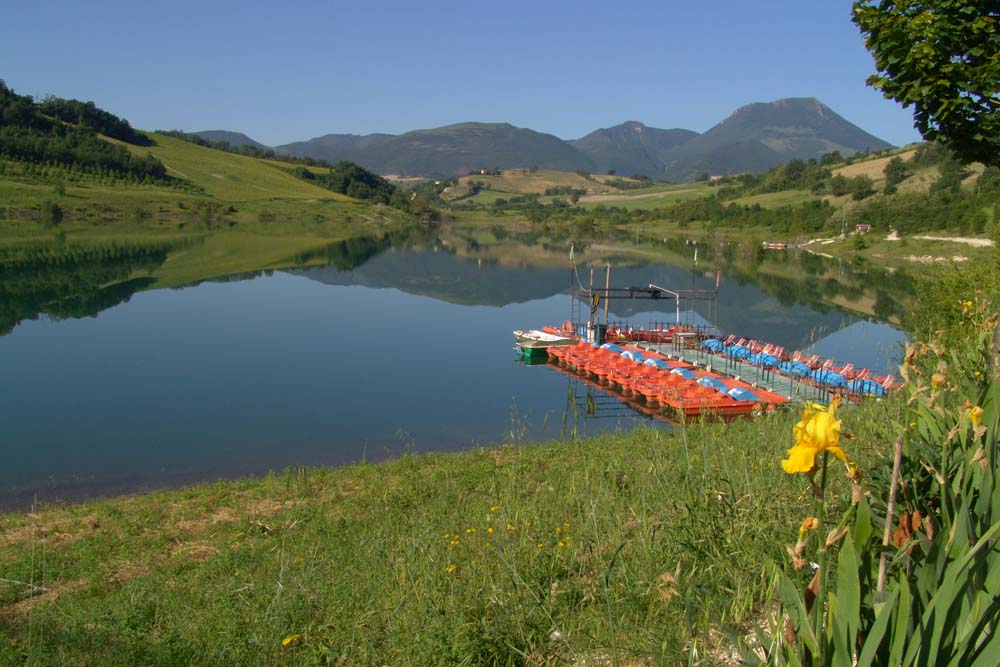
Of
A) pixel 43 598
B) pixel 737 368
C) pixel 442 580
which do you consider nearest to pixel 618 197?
pixel 737 368

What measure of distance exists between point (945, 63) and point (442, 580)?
228 inches

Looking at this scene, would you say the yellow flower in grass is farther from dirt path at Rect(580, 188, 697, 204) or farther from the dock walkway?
dirt path at Rect(580, 188, 697, 204)

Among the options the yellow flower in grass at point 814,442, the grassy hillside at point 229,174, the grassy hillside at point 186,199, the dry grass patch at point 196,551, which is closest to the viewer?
the yellow flower in grass at point 814,442

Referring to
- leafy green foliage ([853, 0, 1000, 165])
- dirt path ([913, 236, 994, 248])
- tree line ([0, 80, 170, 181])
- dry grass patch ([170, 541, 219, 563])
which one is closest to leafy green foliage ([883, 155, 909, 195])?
dirt path ([913, 236, 994, 248])

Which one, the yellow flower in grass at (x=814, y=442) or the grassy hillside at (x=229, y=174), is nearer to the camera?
the yellow flower in grass at (x=814, y=442)

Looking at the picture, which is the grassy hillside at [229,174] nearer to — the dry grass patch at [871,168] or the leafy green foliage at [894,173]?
the dry grass patch at [871,168]

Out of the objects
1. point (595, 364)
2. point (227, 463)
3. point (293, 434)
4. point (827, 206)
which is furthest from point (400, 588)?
point (827, 206)

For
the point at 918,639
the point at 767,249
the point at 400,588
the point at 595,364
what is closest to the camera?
the point at 918,639

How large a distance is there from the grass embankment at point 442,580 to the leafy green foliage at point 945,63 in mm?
3118

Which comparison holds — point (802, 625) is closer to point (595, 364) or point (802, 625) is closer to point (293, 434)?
point (293, 434)

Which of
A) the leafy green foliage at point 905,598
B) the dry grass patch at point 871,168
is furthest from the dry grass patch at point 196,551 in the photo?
the dry grass patch at point 871,168

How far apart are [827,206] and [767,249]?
15233 millimetres

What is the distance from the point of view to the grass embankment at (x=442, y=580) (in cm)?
318

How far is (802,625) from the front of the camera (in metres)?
1.73
